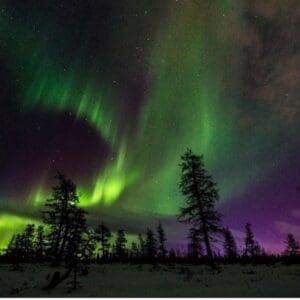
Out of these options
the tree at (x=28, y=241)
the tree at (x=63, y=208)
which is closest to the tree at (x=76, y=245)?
the tree at (x=63, y=208)

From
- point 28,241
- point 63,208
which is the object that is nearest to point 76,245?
point 63,208

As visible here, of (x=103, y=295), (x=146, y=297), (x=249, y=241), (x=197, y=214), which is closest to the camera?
(x=146, y=297)

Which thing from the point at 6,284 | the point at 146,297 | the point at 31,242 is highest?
the point at 31,242

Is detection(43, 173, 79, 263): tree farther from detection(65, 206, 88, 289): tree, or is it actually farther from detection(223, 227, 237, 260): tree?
detection(223, 227, 237, 260): tree

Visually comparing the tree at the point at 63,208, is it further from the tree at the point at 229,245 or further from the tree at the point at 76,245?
the tree at the point at 229,245

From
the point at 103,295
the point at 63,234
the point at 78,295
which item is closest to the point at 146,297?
the point at 103,295

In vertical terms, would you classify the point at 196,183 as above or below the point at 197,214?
above

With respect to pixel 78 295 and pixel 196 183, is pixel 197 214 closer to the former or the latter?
pixel 196 183

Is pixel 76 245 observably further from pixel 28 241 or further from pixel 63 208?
pixel 28 241

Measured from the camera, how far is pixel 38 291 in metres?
11.6

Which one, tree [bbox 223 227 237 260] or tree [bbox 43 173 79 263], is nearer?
tree [bbox 43 173 79 263]

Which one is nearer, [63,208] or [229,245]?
[63,208]

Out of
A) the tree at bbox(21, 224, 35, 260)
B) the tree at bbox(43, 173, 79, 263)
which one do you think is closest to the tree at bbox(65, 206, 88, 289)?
the tree at bbox(43, 173, 79, 263)

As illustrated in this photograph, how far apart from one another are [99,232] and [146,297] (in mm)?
52206
